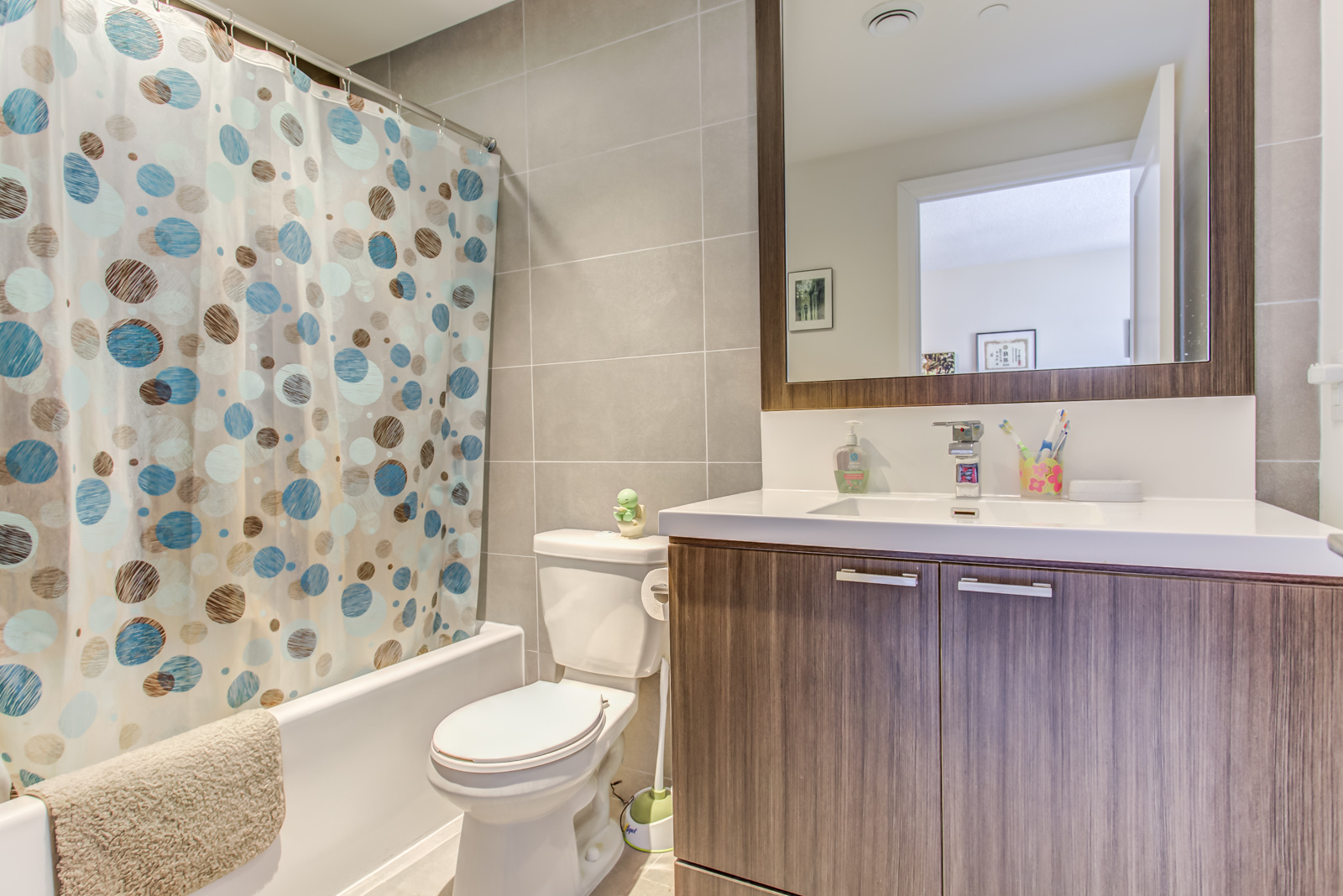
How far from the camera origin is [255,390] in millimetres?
1428

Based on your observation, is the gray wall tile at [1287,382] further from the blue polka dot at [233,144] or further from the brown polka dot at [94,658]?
the brown polka dot at [94,658]

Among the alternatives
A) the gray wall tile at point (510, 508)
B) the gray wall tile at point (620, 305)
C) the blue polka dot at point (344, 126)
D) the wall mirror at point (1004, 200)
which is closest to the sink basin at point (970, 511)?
the wall mirror at point (1004, 200)

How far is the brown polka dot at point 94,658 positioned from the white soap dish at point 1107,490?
1.86m

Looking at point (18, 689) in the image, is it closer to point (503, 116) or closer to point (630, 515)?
point (630, 515)

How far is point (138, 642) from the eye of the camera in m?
1.26

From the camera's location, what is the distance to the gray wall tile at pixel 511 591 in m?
2.04

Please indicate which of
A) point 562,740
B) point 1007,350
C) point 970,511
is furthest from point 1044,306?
point 562,740

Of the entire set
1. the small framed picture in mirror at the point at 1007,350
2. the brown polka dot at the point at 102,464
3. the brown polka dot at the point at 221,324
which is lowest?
the brown polka dot at the point at 102,464

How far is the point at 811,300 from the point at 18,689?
5.56ft

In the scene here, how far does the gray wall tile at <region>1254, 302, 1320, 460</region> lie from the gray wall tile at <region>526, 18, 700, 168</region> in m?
1.31

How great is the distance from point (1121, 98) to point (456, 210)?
1.63m

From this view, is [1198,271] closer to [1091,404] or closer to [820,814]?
[1091,404]

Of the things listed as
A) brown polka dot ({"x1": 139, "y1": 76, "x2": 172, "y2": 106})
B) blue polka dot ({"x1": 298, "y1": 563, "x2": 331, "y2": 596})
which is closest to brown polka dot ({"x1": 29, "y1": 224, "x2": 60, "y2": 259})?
brown polka dot ({"x1": 139, "y1": 76, "x2": 172, "y2": 106})

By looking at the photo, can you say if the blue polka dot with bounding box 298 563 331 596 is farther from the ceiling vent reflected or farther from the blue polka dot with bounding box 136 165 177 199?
the ceiling vent reflected
